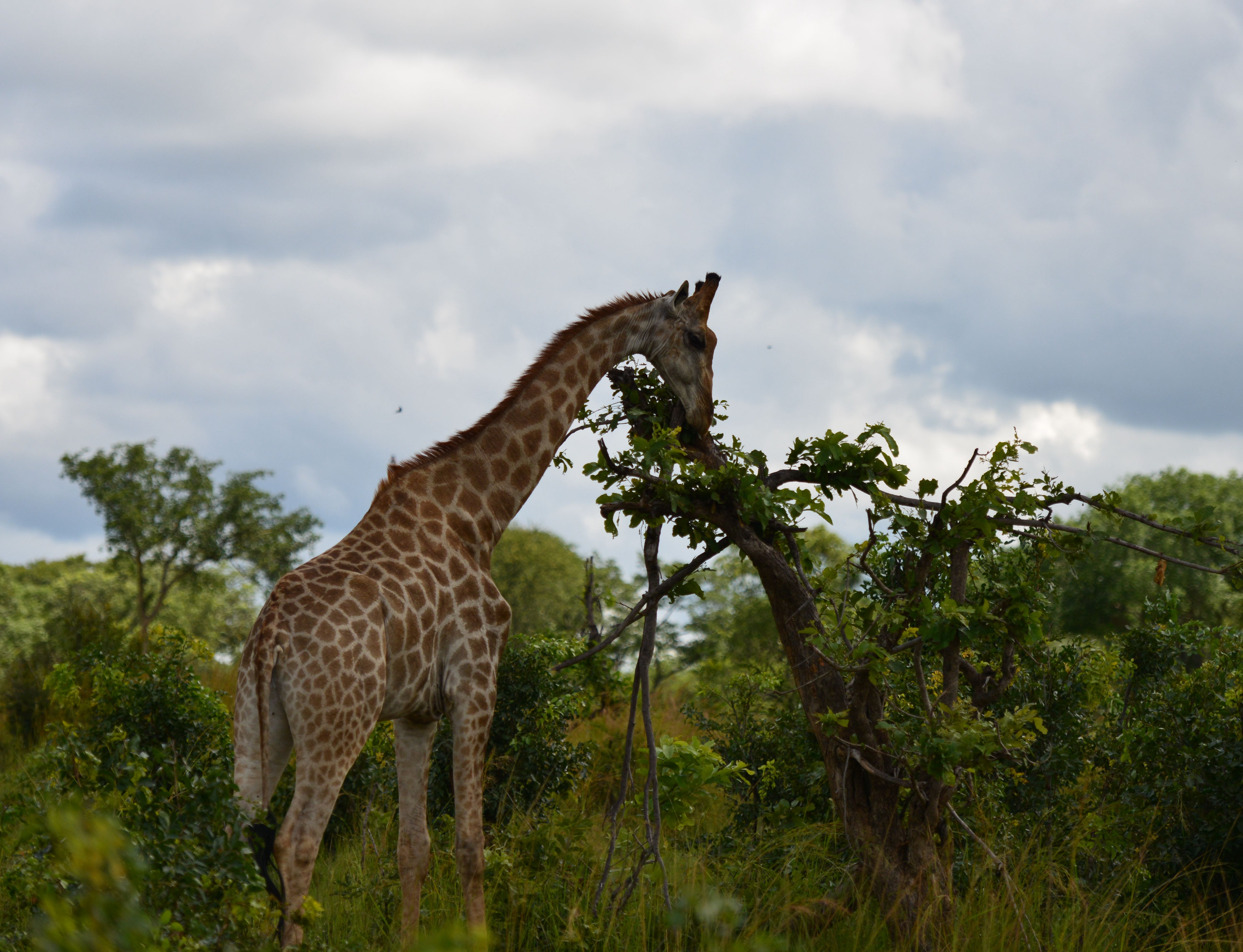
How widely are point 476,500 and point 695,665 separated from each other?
644 inches

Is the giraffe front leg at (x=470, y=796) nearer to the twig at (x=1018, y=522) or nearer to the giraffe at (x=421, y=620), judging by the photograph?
the giraffe at (x=421, y=620)

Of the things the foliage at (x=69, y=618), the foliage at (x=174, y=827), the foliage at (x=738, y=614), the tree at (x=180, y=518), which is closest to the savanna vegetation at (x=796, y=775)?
the foliage at (x=174, y=827)

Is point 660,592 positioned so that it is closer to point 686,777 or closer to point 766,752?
point 686,777

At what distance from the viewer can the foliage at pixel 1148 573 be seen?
25953 mm

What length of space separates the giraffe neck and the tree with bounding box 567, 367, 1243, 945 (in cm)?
38

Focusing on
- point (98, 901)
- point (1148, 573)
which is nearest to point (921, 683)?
point (98, 901)

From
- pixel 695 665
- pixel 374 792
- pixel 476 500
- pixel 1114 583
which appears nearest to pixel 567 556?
pixel 695 665

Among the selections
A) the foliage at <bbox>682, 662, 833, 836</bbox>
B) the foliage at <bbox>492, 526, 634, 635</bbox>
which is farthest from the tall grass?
the foliage at <bbox>492, 526, 634, 635</bbox>

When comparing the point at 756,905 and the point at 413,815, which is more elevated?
the point at 413,815

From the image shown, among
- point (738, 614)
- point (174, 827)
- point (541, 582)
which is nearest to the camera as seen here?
point (174, 827)

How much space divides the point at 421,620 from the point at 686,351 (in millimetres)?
2453

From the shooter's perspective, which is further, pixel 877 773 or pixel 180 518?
pixel 180 518

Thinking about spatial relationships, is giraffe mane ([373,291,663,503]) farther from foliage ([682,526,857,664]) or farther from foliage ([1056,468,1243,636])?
foliage ([1056,468,1243,636])

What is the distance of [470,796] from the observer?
593 centimetres
